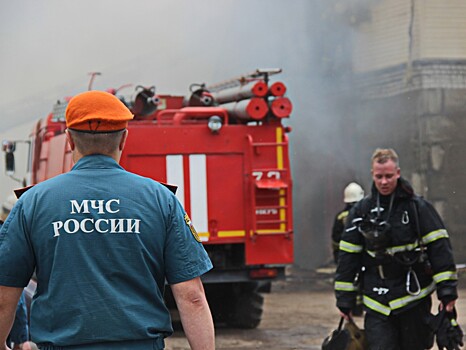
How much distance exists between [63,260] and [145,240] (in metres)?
0.24

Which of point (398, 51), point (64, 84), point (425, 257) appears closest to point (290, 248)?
point (425, 257)

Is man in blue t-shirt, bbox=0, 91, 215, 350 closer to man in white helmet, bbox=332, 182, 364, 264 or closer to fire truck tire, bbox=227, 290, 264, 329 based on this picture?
fire truck tire, bbox=227, 290, 264, 329

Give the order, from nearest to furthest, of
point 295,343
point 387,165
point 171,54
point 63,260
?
point 63,260
point 387,165
point 295,343
point 171,54

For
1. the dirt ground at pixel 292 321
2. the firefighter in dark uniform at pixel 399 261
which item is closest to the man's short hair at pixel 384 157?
the firefighter in dark uniform at pixel 399 261

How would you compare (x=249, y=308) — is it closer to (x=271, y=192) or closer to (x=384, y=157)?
(x=271, y=192)

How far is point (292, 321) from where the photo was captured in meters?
11.2

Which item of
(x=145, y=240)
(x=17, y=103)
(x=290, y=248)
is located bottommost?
(x=290, y=248)

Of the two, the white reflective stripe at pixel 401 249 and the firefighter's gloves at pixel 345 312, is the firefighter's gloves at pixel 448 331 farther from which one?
the firefighter's gloves at pixel 345 312

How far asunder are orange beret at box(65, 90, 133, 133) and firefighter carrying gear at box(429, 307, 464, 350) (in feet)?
10.3

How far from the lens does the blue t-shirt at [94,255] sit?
9.30ft

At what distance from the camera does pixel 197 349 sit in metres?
2.92

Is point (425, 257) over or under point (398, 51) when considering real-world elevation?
under

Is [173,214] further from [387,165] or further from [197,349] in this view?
[387,165]

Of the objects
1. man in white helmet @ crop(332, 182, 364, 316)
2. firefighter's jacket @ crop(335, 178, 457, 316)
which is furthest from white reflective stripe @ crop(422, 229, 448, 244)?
man in white helmet @ crop(332, 182, 364, 316)
